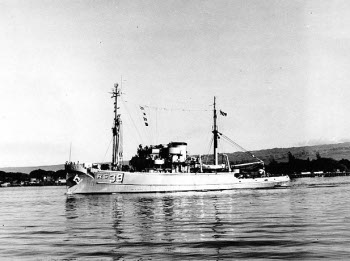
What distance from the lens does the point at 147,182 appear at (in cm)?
5566

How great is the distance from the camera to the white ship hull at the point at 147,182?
53219 millimetres

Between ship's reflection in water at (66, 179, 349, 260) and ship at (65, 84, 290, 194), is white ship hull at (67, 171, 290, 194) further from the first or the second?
ship's reflection in water at (66, 179, 349, 260)

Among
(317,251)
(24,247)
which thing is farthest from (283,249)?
(24,247)

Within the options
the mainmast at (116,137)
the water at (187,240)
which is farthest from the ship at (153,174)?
the water at (187,240)

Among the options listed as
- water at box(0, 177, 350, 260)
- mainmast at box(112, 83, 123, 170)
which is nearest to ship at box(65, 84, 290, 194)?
mainmast at box(112, 83, 123, 170)

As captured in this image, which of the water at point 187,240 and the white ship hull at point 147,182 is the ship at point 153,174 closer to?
the white ship hull at point 147,182

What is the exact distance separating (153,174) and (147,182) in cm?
129

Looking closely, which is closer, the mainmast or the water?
the water

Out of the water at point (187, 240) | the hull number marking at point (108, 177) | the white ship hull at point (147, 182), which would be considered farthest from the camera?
the white ship hull at point (147, 182)

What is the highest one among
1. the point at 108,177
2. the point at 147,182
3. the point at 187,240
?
the point at 108,177

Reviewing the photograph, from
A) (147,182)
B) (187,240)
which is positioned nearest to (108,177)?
(147,182)

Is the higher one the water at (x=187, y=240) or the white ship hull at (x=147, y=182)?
the white ship hull at (x=147, y=182)

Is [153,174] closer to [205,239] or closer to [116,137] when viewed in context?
[116,137]

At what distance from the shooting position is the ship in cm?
5328
